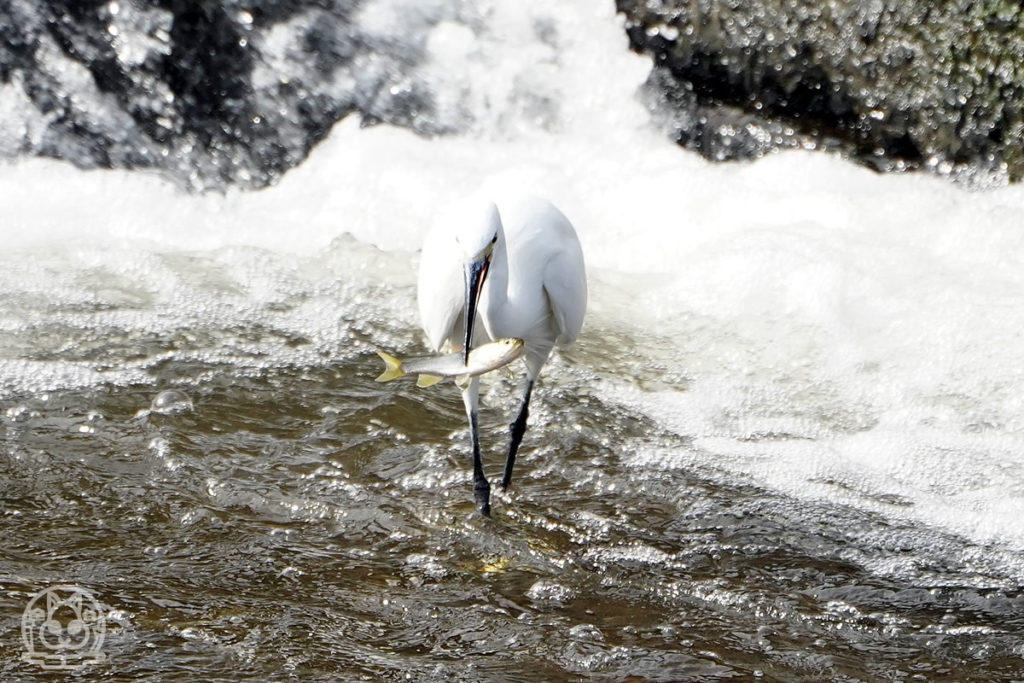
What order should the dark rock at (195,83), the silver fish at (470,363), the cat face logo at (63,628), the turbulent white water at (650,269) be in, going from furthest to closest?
the dark rock at (195,83) → the turbulent white water at (650,269) → the silver fish at (470,363) → the cat face logo at (63,628)

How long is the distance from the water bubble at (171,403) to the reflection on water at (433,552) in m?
0.03

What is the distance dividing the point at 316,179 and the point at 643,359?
2.40 metres

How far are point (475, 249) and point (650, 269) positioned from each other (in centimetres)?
244

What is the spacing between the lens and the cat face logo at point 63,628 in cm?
228

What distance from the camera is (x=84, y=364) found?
3.96 meters

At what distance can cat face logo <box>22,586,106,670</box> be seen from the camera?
2283 mm

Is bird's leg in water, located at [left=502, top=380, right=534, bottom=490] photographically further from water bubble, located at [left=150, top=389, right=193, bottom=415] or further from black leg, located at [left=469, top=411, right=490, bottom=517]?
water bubble, located at [left=150, top=389, right=193, bottom=415]

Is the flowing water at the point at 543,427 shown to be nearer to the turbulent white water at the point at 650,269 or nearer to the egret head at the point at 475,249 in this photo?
the turbulent white water at the point at 650,269

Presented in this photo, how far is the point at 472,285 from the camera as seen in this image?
113 inches

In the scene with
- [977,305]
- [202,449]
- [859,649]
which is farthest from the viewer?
[977,305]

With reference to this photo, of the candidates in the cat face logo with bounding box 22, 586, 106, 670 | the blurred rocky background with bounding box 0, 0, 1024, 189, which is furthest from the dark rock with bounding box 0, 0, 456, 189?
the cat face logo with bounding box 22, 586, 106, 670

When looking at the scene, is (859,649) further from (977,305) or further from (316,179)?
(316,179)

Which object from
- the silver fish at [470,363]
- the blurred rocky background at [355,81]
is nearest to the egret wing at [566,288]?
the silver fish at [470,363]

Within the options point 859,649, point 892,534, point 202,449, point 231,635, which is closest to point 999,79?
point 892,534
